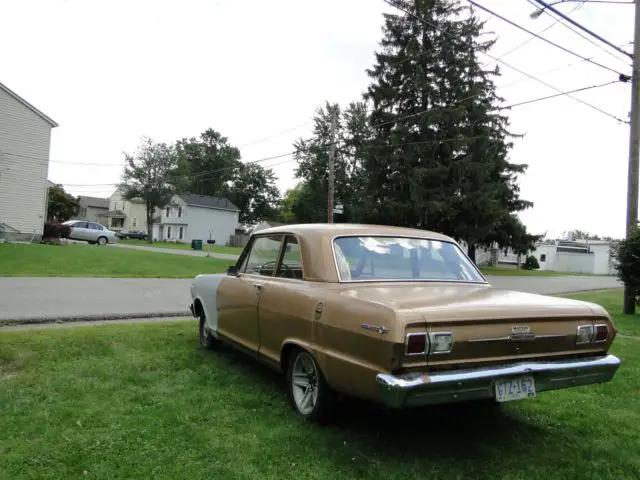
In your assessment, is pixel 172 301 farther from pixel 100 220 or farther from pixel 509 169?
pixel 100 220

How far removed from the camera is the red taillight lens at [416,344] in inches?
122

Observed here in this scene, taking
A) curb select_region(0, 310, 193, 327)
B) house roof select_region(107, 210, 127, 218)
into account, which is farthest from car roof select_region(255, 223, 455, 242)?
house roof select_region(107, 210, 127, 218)

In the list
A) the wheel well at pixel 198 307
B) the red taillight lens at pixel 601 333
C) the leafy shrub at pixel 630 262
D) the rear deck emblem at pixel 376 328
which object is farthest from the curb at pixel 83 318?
the leafy shrub at pixel 630 262

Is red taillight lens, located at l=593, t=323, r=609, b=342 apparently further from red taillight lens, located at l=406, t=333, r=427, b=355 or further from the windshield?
red taillight lens, located at l=406, t=333, r=427, b=355

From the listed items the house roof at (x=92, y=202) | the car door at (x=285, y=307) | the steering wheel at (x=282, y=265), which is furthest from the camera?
the house roof at (x=92, y=202)

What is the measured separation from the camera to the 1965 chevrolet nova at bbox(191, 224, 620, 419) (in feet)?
10.4

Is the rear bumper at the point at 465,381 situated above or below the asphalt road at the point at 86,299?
above

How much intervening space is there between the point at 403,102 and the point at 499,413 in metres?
30.5

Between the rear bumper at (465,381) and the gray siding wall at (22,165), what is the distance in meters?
29.8

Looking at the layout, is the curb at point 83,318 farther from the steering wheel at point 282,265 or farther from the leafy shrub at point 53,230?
the leafy shrub at point 53,230

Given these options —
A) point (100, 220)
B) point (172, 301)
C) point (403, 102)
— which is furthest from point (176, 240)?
point (172, 301)

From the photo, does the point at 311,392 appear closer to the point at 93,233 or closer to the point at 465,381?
the point at 465,381

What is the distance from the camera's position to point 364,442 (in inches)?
148

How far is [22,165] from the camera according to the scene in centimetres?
2819
